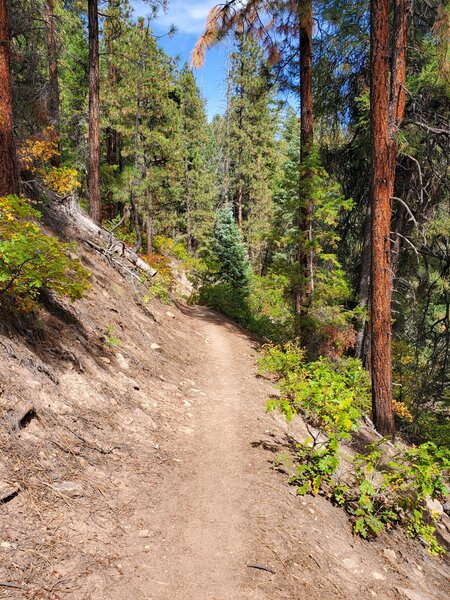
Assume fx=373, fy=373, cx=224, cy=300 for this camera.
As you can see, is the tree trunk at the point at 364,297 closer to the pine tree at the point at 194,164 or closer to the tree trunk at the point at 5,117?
the tree trunk at the point at 5,117

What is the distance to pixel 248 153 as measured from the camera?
30734 millimetres

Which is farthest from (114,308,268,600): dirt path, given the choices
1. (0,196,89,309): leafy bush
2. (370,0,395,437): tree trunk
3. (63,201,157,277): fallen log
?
(63,201,157,277): fallen log

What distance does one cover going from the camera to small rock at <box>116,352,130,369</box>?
647cm

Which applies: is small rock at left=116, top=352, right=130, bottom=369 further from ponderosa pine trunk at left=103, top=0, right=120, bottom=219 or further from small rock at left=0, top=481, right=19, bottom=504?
ponderosa pine trunk at left=103, top=0, right=120, bottom=219

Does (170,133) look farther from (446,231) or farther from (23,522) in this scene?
(23,522)

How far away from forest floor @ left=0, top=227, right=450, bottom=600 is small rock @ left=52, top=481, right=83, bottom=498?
1 centimetres

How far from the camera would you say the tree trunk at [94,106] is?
11.2 m

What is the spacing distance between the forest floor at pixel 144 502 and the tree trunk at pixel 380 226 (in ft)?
7.14

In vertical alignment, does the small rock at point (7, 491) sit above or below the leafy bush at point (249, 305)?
below

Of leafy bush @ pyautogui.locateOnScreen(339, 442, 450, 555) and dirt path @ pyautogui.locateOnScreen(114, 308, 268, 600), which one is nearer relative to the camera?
dirt path @ pyautogui.locateOnScreen(114, 308, 268, 600)

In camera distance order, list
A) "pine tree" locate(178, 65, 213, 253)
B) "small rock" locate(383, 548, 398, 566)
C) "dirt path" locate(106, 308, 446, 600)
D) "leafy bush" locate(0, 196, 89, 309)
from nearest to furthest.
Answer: "dirt path" locate(106, 308, 446, 600) → "leafy bush" locate(0, 196, 89, 309) → "small rock" locate(383, 548, 398, 566) → "pine tree" locate(178, 65, 213, 253)

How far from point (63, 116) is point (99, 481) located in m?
23.7

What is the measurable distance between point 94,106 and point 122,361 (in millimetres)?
9057

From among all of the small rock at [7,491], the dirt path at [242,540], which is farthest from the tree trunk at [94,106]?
the small rock at [7,491]
